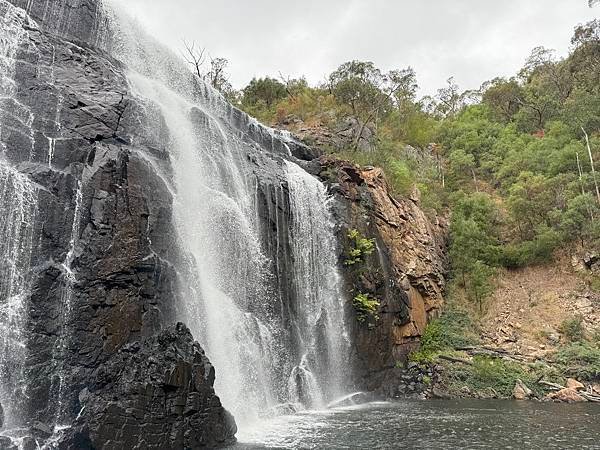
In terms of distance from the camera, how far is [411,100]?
4741cm

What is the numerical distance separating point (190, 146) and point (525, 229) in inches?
882

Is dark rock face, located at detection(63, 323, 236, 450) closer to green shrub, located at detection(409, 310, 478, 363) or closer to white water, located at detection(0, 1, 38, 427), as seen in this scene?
white water, located at detection(0, 1, 38, 427)

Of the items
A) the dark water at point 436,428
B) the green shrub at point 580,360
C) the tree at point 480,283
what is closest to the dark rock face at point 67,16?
the dark water at point 436,428

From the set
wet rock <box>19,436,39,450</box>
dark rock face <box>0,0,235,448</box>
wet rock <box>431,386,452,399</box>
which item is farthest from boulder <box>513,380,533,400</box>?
wet rock <box>19,436,39,450</box>

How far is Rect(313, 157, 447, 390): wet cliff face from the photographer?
894 inches

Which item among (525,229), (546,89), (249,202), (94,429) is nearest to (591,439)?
(94,429)

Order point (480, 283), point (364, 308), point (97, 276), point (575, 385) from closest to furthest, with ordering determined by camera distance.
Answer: point (97, 276) < point (575, 385) < point (364, 308) < point (480, 283)

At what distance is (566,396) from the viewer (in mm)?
20203

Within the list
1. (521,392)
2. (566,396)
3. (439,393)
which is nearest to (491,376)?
(521,392)

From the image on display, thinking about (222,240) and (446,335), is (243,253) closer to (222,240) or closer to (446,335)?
(222,240)

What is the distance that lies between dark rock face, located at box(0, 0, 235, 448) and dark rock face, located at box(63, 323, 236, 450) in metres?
0.03

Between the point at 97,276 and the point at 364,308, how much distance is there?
42.2 ft

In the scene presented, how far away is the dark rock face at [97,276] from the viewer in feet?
37.3

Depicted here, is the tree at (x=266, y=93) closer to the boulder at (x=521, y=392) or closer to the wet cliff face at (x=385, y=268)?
the wet cliff face at (x=385, y=268)
